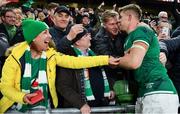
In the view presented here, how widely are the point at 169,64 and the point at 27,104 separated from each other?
1967mm

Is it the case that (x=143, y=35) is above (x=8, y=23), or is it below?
below

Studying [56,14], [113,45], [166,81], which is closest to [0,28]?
[56,14]

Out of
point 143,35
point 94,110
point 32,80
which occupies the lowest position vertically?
point 94,110

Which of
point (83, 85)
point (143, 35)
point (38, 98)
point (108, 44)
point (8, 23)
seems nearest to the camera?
point (38, 98)

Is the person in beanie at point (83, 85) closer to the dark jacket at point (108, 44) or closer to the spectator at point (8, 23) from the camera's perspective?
the dark jacket at point (108, 44)

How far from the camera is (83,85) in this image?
14.1 ft

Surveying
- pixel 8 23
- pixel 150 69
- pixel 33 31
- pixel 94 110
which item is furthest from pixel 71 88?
pixel 8 23

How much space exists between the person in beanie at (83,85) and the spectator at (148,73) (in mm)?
548

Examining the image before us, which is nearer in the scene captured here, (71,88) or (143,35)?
(143,35)

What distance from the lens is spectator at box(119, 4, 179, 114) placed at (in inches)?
151

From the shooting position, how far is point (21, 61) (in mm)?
4074

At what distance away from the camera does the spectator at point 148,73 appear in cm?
384

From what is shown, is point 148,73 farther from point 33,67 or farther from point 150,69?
point 33,67

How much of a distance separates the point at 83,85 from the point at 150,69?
0.80m
